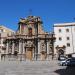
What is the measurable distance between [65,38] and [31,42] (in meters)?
12.8

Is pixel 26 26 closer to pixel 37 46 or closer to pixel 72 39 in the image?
pixel 37 46

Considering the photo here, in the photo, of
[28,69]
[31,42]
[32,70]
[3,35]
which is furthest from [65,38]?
[32,70]

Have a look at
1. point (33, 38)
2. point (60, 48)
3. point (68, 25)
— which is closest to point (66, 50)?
point (60, 48)

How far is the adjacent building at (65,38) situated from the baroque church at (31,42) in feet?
25.7

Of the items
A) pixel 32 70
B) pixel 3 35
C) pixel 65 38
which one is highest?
pixel 3 35

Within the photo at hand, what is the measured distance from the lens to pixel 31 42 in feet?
201

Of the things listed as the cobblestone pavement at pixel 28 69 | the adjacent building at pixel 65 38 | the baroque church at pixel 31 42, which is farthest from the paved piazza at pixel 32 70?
the adjacent building at pixel 65 38

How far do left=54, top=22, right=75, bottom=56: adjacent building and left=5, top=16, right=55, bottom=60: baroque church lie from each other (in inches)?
308

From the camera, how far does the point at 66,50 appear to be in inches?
2662

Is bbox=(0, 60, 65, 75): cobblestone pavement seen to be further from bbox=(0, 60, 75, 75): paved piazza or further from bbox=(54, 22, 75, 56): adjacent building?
bbox=(54, 22, 75, 56): adjacent building

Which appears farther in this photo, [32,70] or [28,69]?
[28,69]

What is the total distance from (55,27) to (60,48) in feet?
23.6

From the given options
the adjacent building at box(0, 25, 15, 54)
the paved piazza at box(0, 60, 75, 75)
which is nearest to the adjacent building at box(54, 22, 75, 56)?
the adjacent building at box(0, 25, 15, 54)

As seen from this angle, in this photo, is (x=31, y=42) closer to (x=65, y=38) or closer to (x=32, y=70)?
(x=65, y=38)
